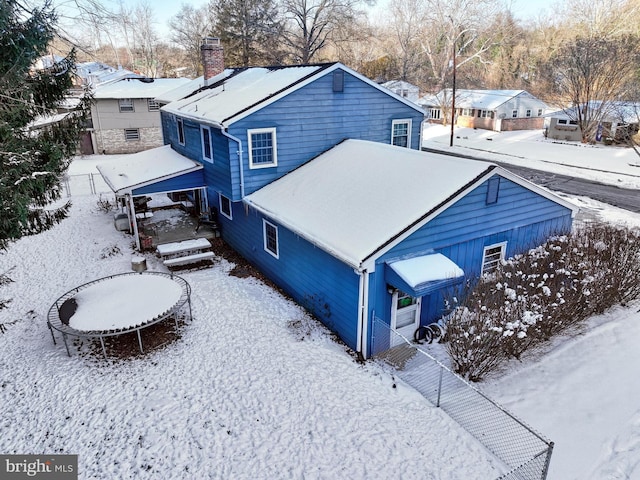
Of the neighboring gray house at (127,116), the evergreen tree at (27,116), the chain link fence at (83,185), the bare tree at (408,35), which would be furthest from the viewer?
the bare tree at (408,35)

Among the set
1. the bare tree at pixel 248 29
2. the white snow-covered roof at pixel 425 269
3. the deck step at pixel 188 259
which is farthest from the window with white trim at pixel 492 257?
the bare tree at pixel 248 29

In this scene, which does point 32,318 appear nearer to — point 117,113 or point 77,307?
point 77,307

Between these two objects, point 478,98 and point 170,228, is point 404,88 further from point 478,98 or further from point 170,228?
point 170,228

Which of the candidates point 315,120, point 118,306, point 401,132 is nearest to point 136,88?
point 315,120

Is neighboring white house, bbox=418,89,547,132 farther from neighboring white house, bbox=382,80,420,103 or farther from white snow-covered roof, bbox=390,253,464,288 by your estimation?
white snow-covered roof, bbox=390,253,464,288

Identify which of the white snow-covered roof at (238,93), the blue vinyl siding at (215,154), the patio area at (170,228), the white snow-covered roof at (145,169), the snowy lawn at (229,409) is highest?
the white snow-covered roof at (238,93)

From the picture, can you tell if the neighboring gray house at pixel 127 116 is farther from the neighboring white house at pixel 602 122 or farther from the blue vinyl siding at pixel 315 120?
the neighboring white house at pixel 602 122
